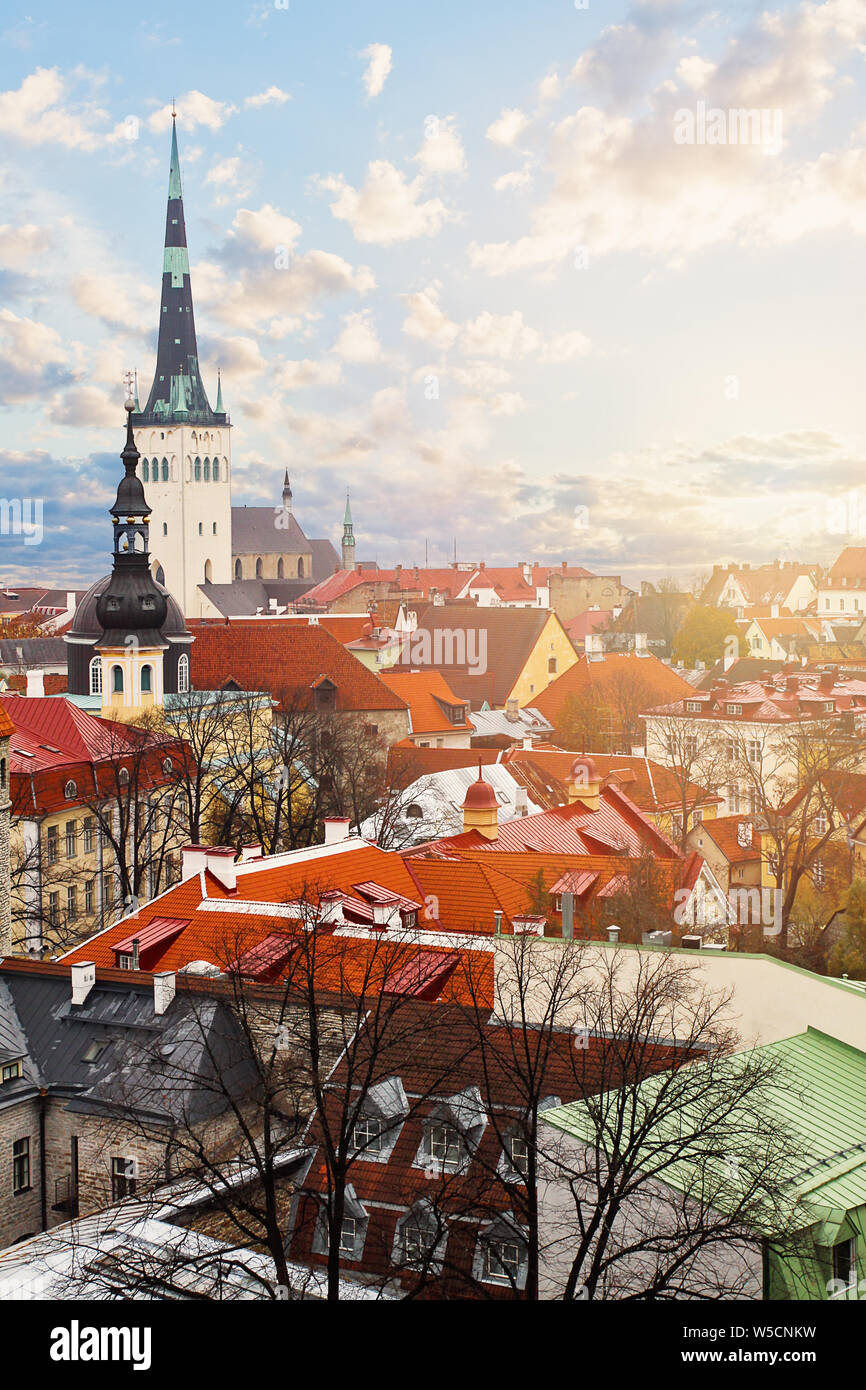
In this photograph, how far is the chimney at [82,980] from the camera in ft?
75.6

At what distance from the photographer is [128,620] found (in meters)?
50.9

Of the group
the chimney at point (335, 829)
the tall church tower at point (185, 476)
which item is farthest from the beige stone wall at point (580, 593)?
the chimney at point (335, 829)

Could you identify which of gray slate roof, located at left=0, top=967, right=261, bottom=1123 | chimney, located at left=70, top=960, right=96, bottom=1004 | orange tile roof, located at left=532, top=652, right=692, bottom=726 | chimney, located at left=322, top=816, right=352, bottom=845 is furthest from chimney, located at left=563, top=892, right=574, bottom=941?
orange tile roof, located at left=532, top=652, right=692, bottom=726

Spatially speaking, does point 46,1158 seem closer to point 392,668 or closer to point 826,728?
point 826,728

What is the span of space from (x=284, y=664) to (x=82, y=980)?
4078cm

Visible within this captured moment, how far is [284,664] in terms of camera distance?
63531 millimetres

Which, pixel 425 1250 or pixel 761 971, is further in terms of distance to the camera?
pixel 761 971

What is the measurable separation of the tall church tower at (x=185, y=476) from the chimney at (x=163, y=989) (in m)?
94.0

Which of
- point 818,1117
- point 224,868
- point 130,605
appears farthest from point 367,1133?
point 130,605

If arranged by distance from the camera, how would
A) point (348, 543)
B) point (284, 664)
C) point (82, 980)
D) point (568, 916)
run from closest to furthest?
point (82, 980) < point (568, 916) < point (284, 664) < point (348, 543)

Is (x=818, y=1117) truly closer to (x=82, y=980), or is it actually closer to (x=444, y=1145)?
(x=444, y=1145)

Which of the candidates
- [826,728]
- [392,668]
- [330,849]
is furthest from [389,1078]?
[392,668]
